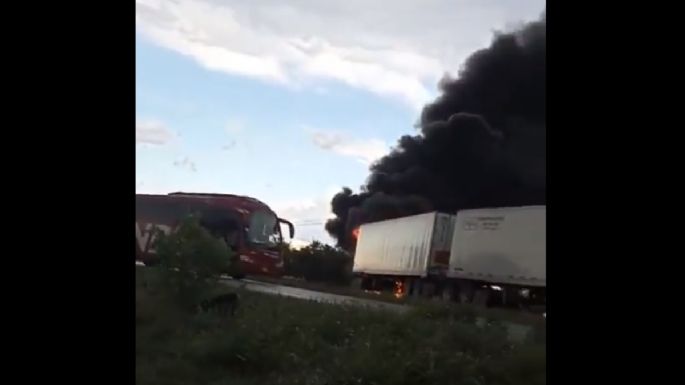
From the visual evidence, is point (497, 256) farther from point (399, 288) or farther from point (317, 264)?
point (317, 264)

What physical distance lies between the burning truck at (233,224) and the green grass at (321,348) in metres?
0.36

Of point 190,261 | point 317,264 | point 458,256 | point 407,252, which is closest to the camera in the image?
point 190,261

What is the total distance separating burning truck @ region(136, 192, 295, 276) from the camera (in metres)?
3.93

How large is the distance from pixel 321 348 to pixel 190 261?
131 cm

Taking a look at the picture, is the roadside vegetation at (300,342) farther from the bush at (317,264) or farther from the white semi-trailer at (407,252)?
the white semi-trailer at (407,252)

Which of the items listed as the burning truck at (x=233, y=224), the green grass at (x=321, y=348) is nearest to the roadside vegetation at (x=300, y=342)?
the green grass at (x=321, y=348)

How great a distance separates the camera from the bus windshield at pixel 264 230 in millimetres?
4438

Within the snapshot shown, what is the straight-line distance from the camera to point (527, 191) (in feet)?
17.0

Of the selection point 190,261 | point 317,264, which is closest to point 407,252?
point 317,264

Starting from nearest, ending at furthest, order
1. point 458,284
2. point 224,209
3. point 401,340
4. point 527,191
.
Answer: point 401,340 → point 224,209 → point 527,191 → point 458,284

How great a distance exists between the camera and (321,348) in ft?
12.1
